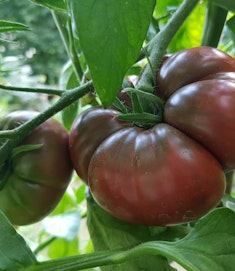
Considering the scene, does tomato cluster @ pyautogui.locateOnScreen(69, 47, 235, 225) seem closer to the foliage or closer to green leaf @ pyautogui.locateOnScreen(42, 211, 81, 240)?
the foliage

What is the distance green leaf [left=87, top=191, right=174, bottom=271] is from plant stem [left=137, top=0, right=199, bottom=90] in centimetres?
13

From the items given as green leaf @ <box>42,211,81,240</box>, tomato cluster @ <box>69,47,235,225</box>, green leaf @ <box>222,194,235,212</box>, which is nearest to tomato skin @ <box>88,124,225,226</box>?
tomato cluster @ <box>69,47,235,225</box>

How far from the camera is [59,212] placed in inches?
30.0

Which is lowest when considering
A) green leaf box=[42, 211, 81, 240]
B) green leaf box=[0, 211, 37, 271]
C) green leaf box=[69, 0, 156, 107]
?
green leaf box=[42, 211, 81, 240]

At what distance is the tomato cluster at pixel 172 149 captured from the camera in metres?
0.38

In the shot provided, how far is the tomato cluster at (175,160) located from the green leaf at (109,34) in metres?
0.08

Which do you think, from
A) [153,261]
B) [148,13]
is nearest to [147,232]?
[153,261]

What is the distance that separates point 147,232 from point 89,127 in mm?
112

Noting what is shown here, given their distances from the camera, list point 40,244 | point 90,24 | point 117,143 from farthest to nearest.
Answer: point 40,244 → point 117,143 → point 90,24

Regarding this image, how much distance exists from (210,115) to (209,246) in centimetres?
10

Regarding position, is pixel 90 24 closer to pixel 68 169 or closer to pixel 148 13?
pixel 148 13

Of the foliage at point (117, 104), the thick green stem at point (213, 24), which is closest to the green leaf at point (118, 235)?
the foliage at point (117, 104)

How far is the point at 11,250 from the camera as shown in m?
0.40

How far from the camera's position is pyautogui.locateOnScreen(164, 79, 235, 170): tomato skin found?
1.27ft
